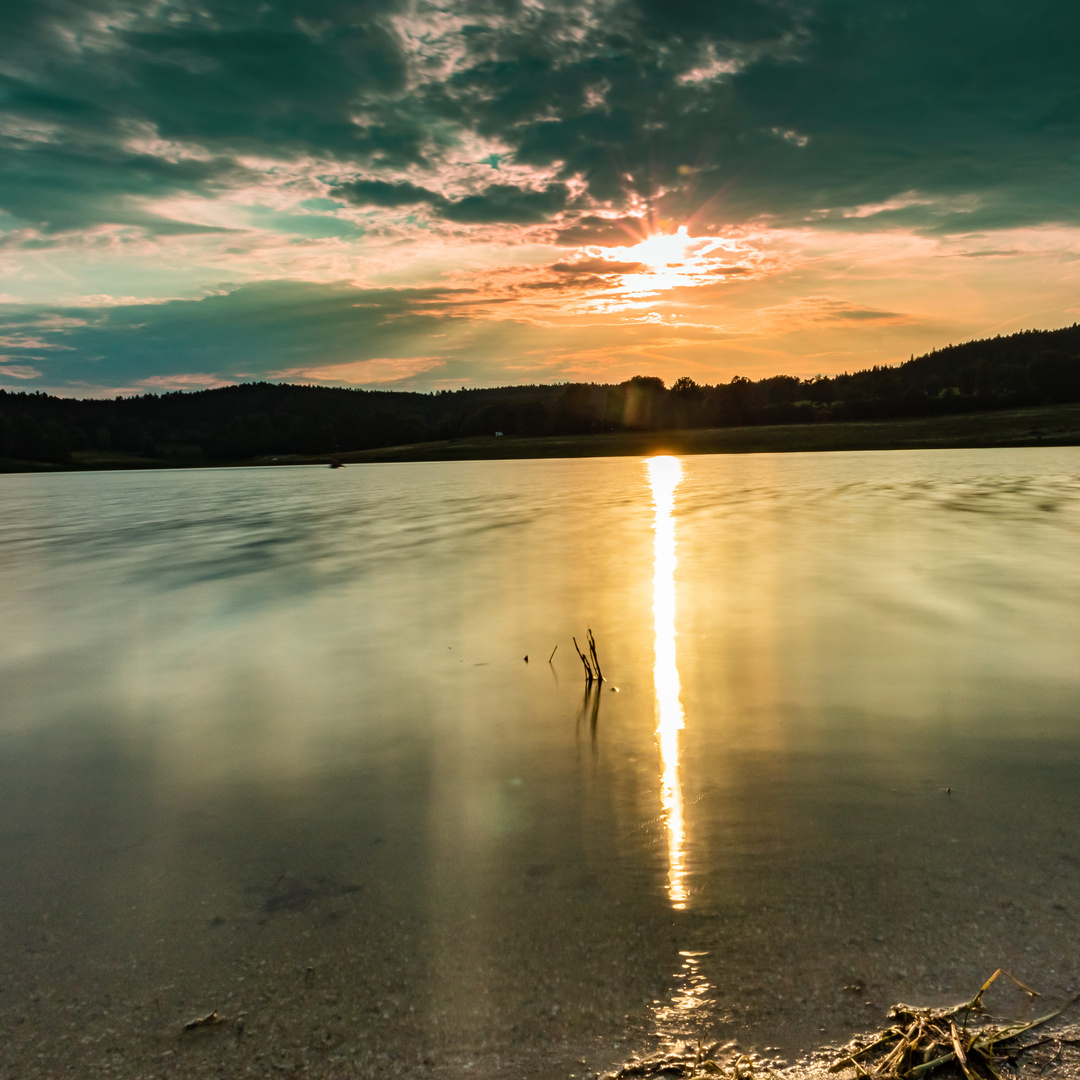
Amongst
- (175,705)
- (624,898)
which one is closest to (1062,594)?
(624,898)

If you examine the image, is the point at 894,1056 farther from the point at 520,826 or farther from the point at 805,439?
the point at 805,439

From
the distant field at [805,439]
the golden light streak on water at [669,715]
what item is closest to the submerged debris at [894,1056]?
the golden light streak on water at [669,715]

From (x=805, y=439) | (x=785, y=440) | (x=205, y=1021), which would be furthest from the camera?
(x=785, y=440)

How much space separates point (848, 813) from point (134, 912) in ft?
14.6

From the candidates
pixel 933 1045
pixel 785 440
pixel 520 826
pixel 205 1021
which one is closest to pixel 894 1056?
pixel 933 1045

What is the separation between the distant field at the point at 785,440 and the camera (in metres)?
111

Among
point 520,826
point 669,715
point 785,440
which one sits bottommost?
point 785,440

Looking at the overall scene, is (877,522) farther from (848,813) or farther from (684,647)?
(848,813)

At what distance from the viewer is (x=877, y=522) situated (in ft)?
91.3

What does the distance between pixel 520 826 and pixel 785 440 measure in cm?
12518

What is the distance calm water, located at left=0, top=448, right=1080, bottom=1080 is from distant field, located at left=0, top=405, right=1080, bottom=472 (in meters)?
107

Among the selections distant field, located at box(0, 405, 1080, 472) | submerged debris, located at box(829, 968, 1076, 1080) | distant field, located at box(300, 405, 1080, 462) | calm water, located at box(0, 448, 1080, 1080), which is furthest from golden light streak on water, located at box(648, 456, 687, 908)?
distant field, located at box(300, 405, 1080, 462)

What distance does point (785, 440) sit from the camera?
125 m

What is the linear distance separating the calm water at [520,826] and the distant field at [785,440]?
107 meters
